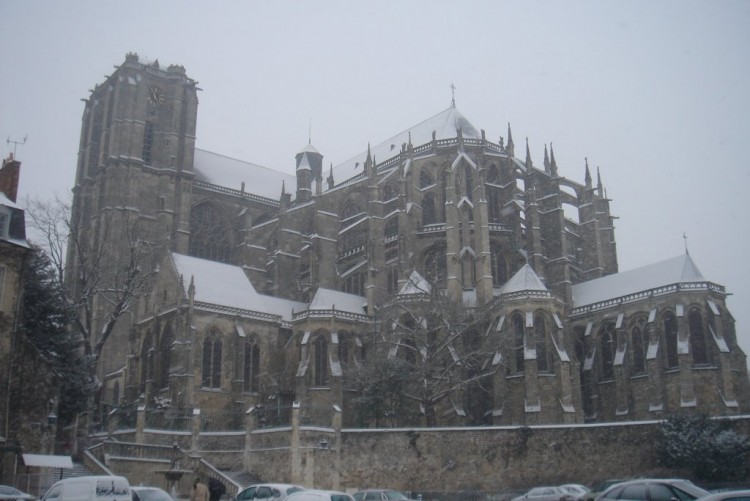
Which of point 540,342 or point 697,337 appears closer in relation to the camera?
point 697,337

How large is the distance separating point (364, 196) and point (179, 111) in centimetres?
1714

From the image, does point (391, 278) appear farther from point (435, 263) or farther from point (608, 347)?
point (608, 347)

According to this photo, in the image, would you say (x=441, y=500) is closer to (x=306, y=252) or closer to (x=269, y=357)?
(x=269, y=357)

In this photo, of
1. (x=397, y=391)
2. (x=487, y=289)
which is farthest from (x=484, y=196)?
(x=397, y=391)

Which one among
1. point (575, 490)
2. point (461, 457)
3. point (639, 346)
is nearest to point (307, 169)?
point (639, 346)

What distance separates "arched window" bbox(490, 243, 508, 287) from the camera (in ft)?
170

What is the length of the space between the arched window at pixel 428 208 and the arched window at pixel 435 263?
3.18 meters

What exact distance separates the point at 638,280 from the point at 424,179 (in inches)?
628

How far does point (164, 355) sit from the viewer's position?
4453 cm

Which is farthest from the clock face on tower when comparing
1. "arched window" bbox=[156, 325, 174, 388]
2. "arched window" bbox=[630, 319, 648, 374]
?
"arched window" bbox=[630, 319, 648, 374]

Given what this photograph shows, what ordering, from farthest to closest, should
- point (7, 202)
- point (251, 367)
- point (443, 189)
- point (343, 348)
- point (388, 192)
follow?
1. point (388, 192)
2. point (443, 189)
3. point (343, 348)
4. point (251, 367)
5. point (7, 202)

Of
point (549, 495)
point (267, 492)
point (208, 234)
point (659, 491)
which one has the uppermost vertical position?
point (208, 234)

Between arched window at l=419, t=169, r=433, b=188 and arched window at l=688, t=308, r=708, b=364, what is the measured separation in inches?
768

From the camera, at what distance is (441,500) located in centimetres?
3306
